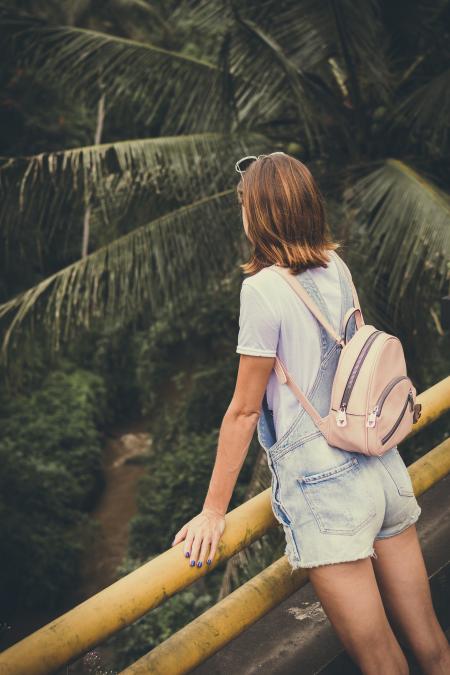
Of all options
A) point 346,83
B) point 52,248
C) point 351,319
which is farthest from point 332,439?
point 52,248

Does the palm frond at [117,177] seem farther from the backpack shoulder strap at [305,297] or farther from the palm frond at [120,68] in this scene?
the backpack shoulder strap at [305,297]

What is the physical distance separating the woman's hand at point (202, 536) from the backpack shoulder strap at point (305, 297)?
1.54 ft

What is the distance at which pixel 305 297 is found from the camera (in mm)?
1653

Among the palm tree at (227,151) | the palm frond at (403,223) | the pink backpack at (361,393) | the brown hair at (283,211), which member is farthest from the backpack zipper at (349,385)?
the palm tree at (227,151)

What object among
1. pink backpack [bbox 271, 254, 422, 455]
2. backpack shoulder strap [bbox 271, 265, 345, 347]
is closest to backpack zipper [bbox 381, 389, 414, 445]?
pink backpack [bbox 271, 254, 422, 455]

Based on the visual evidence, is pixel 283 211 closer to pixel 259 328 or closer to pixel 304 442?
pixel 259 328

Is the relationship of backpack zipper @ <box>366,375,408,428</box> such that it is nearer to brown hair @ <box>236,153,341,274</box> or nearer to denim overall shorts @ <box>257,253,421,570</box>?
denim overall shorts @ <box>257,253,421,570</box>

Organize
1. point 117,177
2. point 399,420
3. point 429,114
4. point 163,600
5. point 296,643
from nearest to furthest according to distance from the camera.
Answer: point 163,600, point 399,420, point 296,643, point 429,114, point 117,177

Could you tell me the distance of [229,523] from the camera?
173 centimetres

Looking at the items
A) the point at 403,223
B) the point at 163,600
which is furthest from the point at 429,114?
the point at 163,600

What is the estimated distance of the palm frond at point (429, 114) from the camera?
5.27m

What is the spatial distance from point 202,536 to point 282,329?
0.47 meters

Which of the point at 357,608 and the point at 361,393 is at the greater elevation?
the point at 361,393

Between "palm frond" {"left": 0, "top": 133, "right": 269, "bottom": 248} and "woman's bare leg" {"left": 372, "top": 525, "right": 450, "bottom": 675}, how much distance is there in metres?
4.12
